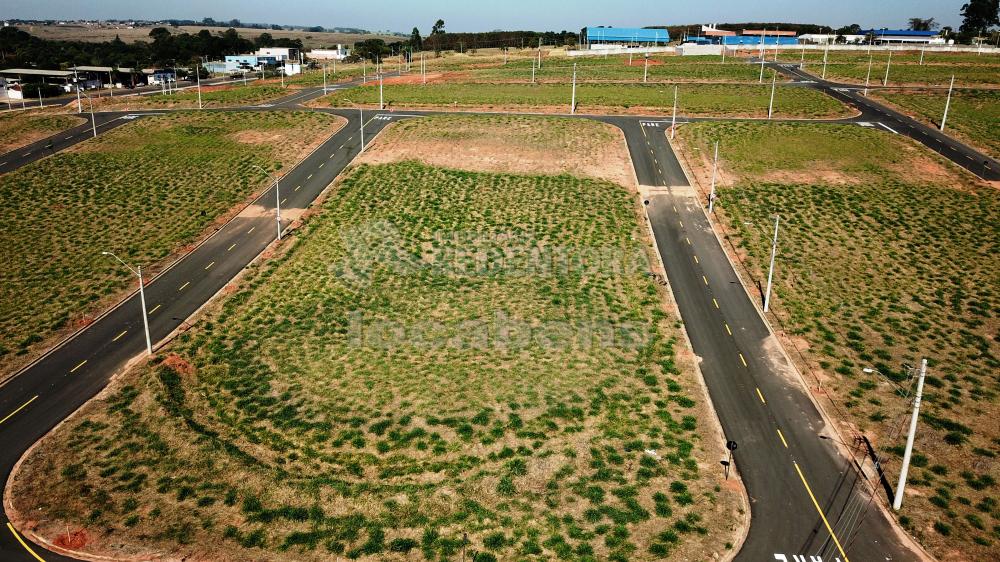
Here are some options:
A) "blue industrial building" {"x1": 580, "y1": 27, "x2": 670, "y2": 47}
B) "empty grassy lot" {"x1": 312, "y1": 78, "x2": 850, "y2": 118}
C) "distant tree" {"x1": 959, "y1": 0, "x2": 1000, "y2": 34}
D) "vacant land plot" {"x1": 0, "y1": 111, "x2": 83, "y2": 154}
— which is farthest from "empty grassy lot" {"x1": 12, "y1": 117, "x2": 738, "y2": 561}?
"distant tree" {"x1": 959, "y1": 0, "x2": 1000, "y2": 34}

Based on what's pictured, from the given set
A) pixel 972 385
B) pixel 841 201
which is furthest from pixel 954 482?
pixel 841 201

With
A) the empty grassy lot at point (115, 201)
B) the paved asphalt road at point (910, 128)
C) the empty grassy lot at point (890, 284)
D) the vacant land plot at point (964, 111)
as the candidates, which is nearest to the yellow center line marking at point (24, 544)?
the empty grassy lot at point (115, 201)

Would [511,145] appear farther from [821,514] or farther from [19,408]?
[821,514]

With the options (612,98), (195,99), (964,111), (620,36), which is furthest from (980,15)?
(195,99)

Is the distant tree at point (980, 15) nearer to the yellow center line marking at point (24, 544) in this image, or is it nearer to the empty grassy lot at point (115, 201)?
the empty grassy lot at point (115, 201)

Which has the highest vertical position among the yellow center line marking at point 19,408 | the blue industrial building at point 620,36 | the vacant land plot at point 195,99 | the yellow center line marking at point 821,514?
the blue industrial building at point 620,36
